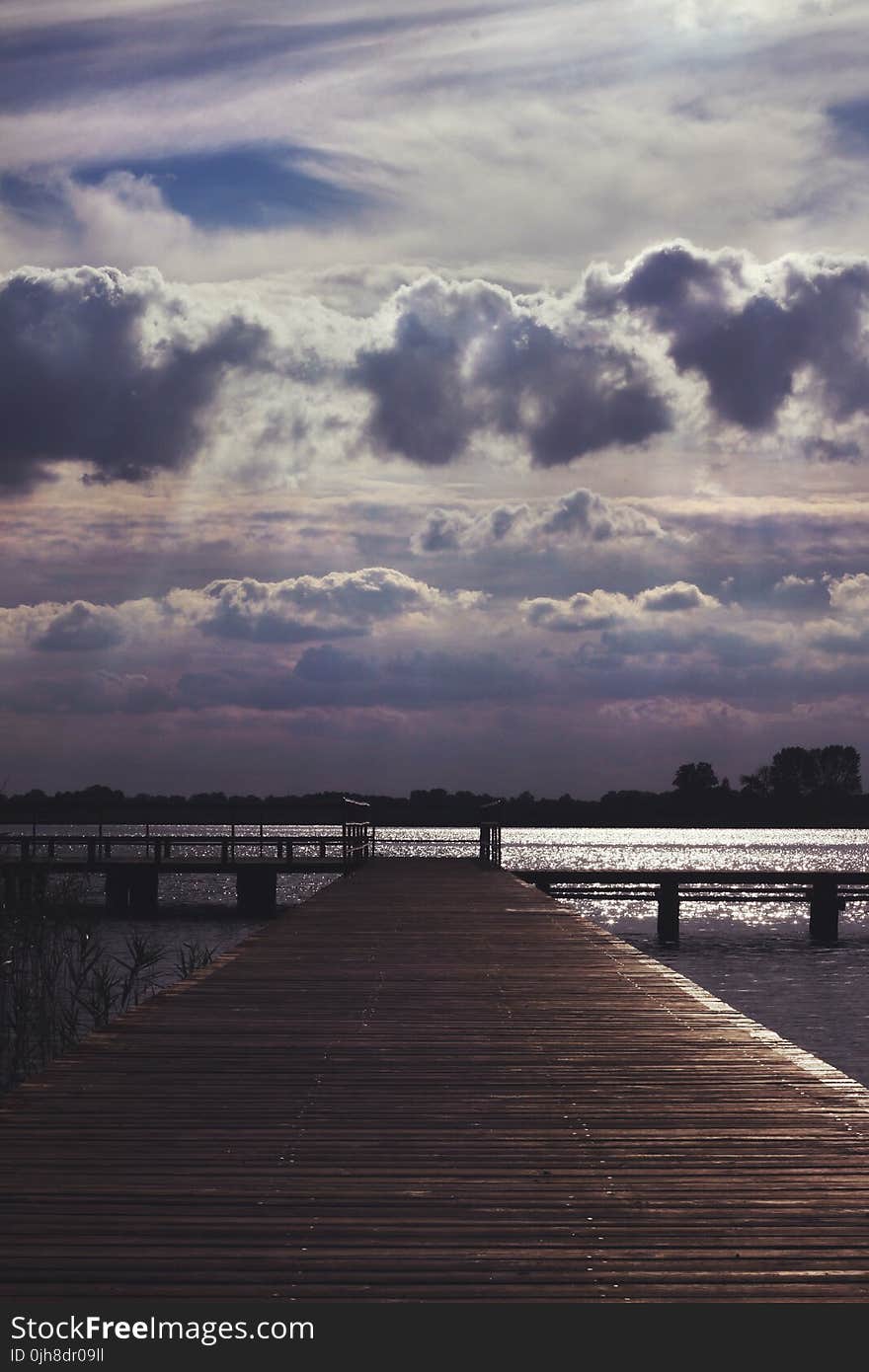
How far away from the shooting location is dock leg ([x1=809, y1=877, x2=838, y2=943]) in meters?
38.1

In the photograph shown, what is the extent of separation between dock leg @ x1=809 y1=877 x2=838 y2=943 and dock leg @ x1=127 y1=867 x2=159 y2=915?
739 inches

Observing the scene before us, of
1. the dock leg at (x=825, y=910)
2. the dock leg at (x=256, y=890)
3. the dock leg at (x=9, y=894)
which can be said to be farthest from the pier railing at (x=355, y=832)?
the dock leg at (x=825, y=910)

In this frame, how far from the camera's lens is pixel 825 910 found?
3847cm

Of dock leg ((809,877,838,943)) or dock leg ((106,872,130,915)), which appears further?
dock leg ((106,872,130,915))

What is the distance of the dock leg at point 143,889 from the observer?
41000 millimetres

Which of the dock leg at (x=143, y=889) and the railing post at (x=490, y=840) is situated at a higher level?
the railing post at (x=490, y=840)

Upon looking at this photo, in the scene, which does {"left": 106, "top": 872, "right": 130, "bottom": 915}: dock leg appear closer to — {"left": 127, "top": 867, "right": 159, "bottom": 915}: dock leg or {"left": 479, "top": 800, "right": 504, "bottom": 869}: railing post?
{"left": 127, "top": 867, "right": 159, "bottom": 915}: dock leg

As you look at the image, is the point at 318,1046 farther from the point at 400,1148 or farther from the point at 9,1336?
the point at 9,1336

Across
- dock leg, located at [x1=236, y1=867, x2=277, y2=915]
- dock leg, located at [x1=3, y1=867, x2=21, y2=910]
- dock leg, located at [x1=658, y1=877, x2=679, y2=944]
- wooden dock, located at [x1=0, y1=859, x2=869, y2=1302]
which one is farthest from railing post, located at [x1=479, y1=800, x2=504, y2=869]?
wooden dock, located at [x1=0, y1=859, x2=869, y2=1302]

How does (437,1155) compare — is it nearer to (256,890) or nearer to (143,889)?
(256,890)

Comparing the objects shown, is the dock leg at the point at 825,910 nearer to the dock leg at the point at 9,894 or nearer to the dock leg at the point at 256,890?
the dock leg at the point at 256,890

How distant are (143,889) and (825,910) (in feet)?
64.1

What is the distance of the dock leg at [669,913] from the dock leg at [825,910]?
4212mm

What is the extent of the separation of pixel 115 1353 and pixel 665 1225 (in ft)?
6.27
